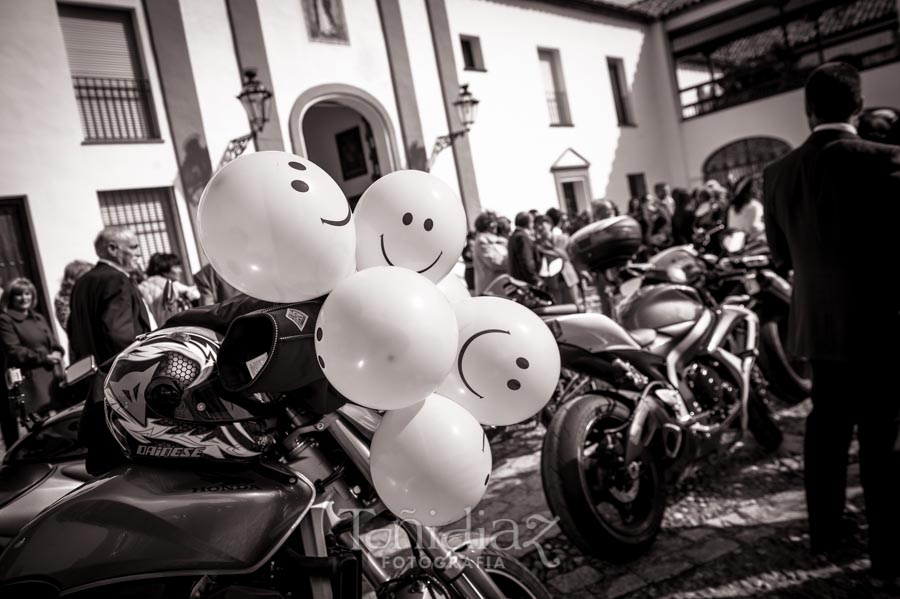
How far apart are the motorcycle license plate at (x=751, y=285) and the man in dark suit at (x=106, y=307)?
4018 millimetres

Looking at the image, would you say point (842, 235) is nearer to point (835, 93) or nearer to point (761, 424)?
point (835, 93)

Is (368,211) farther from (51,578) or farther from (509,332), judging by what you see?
(51,578)

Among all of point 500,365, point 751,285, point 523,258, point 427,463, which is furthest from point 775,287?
point 427,463

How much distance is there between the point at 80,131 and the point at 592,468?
8260mm

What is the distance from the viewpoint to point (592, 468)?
265 centimetres

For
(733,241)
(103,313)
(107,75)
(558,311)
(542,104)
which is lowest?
(558,311)

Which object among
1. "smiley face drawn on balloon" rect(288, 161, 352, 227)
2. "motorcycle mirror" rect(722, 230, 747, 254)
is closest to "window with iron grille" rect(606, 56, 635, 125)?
"motorcycle mirror" rect(722, 230, 747, 254)

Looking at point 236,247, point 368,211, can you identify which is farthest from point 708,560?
point 236,247

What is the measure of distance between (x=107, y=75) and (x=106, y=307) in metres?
6.06

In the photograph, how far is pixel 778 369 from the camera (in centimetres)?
397

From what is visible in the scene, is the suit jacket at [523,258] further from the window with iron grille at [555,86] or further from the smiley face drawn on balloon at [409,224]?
the window with iron grille at [555,86]

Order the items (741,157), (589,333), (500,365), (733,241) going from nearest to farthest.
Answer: (500,365)
(589,333)
(733,241)
(741,157)

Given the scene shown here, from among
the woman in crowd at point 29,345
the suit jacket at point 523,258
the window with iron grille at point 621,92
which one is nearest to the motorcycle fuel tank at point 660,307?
the suit jacket at point 523,258

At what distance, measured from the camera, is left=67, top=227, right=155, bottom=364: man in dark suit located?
4070 millimetres
